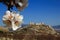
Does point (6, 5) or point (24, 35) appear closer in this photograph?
point (24, 35)

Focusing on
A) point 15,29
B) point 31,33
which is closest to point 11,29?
point 15,29

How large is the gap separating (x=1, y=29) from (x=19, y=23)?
0.53m

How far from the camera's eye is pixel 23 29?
6461 mm

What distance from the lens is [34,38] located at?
19.6 feet

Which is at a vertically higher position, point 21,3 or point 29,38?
point 21,3

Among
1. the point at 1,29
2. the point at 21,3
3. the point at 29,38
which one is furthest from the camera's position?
the point at 21,3

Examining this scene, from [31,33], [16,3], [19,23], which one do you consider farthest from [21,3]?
[31,33]

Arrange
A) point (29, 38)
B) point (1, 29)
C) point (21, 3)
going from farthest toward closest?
point (21, 3) < point (1, 29) < point (29, 38)

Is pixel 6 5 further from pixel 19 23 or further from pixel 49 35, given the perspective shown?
pixel 49 35

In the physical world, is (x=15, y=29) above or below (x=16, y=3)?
below

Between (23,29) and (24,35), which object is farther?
(23,29)

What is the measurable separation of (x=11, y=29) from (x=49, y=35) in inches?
Answer: 43.7

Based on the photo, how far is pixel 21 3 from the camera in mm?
7160

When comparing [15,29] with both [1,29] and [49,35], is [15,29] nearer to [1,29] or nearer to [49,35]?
[1,29]
